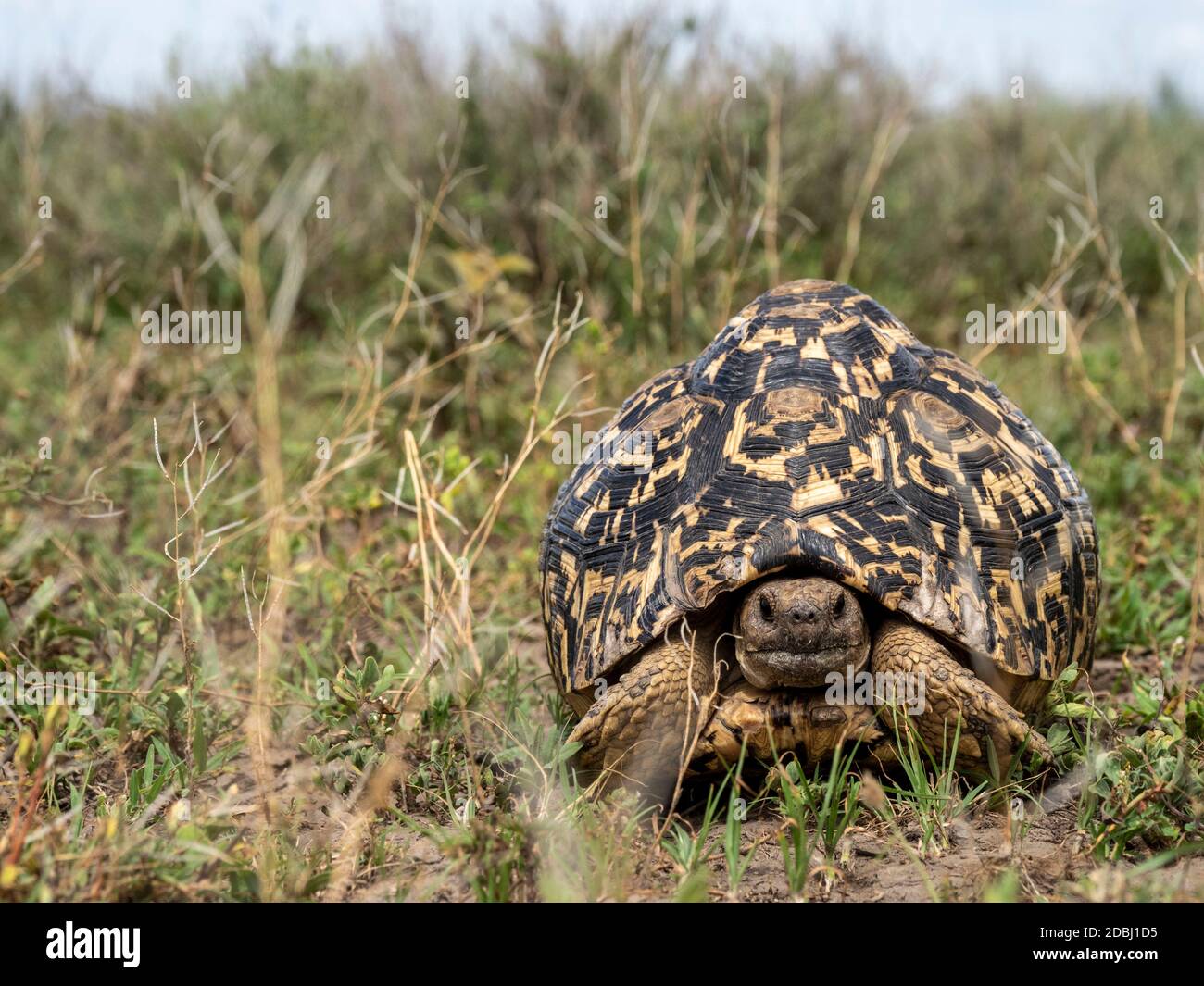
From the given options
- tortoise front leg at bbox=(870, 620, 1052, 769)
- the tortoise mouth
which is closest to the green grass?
tortoise front leg at bbox=(870, 620, 1052, 769)

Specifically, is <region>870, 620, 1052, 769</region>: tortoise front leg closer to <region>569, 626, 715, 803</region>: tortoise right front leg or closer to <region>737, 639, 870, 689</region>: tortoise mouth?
<region>737, 639, 870, 689</region>: tortoise mouth

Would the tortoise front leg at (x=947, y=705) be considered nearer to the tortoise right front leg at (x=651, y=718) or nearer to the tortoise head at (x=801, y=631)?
the tortoise head at (x=801, y=631)

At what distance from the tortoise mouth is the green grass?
223 mm

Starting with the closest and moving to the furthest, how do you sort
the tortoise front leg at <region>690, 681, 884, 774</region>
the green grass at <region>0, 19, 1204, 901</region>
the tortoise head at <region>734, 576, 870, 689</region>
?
the green grass at <region>0, 19, 1204, 901</region> < the tortoise head at <region>734, 576, 870, 689</region> < the tortoise front leg at <region>690, 681, 884, 774</region>

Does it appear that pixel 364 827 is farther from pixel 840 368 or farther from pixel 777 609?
pixel 840 368

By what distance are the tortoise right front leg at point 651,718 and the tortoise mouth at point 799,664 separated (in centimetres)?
13

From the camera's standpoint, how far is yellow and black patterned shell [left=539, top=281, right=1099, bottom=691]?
2709mm

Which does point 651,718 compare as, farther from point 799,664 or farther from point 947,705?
point 947,705

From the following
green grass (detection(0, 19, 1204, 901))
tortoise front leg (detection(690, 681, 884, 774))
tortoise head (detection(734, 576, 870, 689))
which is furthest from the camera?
tortoise front leg (detection(690, 681, 884, 774))

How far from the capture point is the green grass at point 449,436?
2506 millimetres

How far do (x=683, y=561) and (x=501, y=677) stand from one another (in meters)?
1.01
